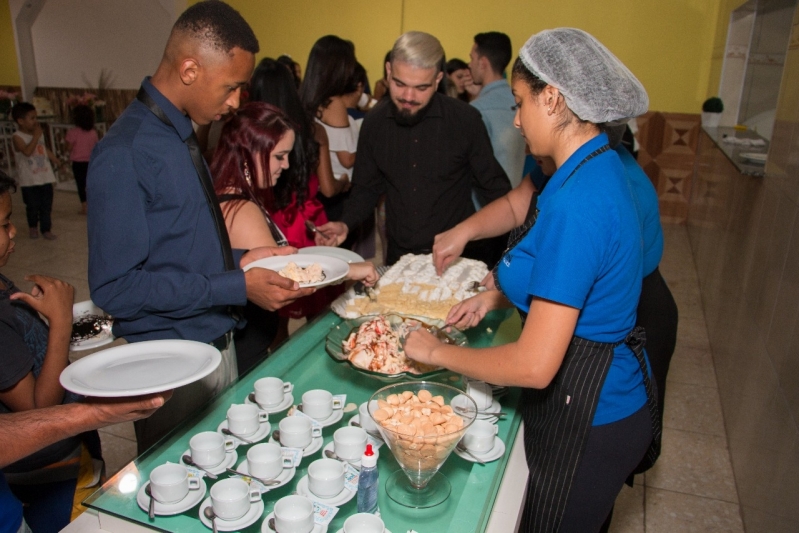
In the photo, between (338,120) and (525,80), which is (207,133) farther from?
(525,80)

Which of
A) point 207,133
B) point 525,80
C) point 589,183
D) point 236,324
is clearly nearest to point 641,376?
point 589,183

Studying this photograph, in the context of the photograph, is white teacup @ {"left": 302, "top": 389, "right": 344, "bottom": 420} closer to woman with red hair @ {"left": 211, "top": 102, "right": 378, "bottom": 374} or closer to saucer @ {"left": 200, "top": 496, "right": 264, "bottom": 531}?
saucer @ {"left": 200, "top": 496, "right": 264, "bottom": 531}

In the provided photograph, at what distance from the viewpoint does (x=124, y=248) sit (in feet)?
5.35

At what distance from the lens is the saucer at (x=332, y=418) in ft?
4.96

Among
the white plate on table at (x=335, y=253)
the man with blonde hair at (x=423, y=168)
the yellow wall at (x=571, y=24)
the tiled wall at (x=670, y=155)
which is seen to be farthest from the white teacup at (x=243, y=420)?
the tiled wall at (x=670, y=155)

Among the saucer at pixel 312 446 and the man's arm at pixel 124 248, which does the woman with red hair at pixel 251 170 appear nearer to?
the man's arm at pixel 124 248

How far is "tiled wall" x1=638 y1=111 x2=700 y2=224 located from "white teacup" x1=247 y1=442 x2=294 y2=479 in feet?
22.6

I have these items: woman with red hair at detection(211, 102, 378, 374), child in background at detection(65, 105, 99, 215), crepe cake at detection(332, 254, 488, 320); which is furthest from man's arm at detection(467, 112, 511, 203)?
child in background at detection(65, 105, 99, 215)

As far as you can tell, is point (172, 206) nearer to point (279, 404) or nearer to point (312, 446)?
point (279, 404)

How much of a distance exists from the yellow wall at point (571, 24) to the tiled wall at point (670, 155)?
0.54 ft

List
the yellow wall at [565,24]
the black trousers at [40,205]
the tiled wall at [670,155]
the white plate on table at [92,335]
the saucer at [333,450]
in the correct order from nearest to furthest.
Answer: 1. the saucer at [333,450]
2. the white plate on table at [92,335]
3. the black trousers at [40,205]
4. the yellow wall at [565,24]
5. the tiled wall at [670,155]

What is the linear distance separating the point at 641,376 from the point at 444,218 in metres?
1.75

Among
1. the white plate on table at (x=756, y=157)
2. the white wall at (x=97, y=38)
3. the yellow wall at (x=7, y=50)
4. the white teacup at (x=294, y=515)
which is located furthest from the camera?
the yellow wall at (x=7, y=50)

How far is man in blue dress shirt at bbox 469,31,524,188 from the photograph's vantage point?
410 cm
